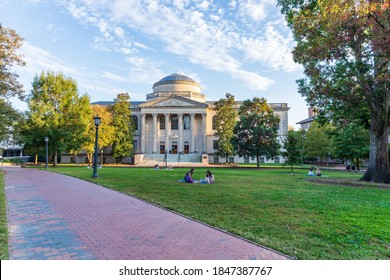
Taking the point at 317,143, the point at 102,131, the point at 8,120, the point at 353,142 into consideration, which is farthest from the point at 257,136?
the point at 8,120

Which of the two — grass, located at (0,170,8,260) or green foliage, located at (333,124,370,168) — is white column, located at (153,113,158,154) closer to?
green foliage, located at (333,124,370,168)

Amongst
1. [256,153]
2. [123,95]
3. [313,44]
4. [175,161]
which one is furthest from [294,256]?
[123,95]

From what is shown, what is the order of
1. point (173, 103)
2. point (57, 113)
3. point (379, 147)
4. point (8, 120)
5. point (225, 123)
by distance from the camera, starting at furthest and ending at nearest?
point (173, 103), point (225, 123), point (57, 113), point (8, 120), point (379, 147)

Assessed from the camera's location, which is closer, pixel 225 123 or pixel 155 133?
pixel 225 123

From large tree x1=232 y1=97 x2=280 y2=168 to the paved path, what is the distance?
2891 cm

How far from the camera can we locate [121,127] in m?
50.5

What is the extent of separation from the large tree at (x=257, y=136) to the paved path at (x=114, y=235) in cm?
2891

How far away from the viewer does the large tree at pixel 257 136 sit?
36.0m

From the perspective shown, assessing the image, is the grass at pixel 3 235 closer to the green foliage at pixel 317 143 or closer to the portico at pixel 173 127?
the portico at pixel 173 127

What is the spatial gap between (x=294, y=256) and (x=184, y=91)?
190 feet

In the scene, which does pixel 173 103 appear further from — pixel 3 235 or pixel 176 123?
pixel 3 235

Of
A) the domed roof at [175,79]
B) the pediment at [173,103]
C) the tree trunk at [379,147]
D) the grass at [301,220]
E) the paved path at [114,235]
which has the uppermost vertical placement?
the domed roof at [175,79]

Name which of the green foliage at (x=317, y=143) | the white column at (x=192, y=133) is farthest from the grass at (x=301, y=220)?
the white column at (x=192, y=133)

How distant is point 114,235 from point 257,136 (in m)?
32.2
